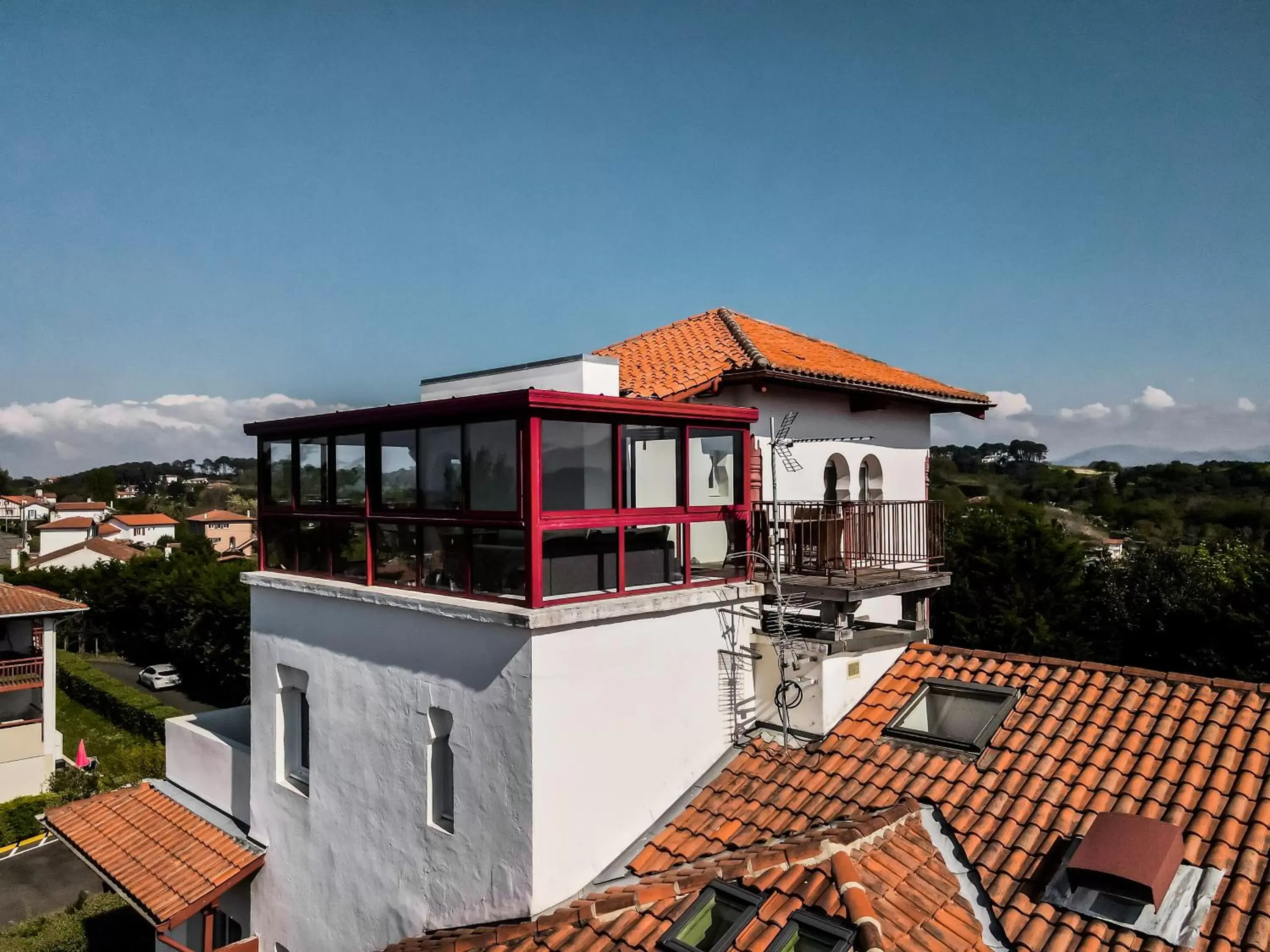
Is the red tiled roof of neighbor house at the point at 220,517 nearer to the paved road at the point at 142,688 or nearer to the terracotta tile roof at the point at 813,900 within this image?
the paved road at the point at 142,688

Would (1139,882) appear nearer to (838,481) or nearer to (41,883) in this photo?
(838,481)

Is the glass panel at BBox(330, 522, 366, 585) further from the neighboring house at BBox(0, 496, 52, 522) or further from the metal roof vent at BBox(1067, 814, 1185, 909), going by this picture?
the neighboring house at BBox(0, 496, 52, 522)

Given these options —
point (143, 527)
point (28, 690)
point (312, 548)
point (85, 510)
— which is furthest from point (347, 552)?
point (85, 510)

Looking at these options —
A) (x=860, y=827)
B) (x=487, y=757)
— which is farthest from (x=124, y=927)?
(x=860, y=827)

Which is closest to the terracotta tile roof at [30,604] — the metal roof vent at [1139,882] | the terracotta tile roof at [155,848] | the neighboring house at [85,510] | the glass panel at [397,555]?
the terracotta tile roof at [155,848]

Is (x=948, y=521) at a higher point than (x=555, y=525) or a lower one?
lower

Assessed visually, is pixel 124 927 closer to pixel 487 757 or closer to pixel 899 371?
pixel 487 757
